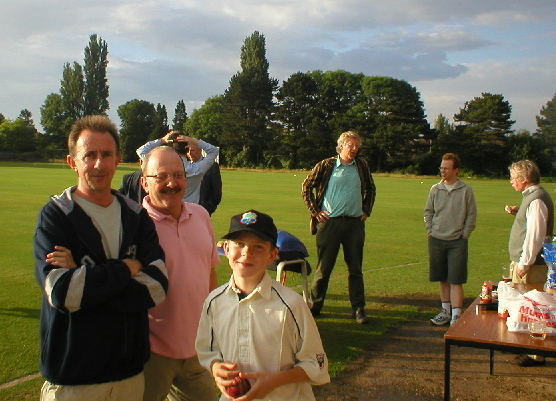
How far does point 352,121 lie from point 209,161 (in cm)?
7041

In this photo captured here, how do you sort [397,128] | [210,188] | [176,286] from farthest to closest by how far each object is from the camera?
[397,128]
[210,188]
[176,286]

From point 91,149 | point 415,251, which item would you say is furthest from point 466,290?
point 91,149

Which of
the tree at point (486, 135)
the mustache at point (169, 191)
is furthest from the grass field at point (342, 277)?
the tree at point (486, 135)

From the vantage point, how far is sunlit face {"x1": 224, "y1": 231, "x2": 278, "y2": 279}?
8.01 feet

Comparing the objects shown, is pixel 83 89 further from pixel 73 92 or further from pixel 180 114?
pixel 180 114

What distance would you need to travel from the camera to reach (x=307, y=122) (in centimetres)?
8206

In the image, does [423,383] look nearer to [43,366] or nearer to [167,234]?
[167,234]

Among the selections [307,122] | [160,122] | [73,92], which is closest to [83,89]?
[73,92]

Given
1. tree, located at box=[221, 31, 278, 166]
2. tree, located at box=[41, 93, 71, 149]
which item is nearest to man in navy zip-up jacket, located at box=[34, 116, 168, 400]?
tree, located at box=[221, 31, 278, 166]

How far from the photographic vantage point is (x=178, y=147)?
5430mm

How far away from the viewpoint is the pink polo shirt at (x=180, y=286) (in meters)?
2.90

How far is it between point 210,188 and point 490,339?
4540mm

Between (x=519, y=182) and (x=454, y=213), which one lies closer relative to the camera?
(x=519, y=182)

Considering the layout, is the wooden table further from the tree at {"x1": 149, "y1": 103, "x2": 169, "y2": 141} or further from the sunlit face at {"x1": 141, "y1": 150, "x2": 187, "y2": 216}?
the tree at {"x1": 149, "y1": 103, "x2": 169, "y2": 141}
